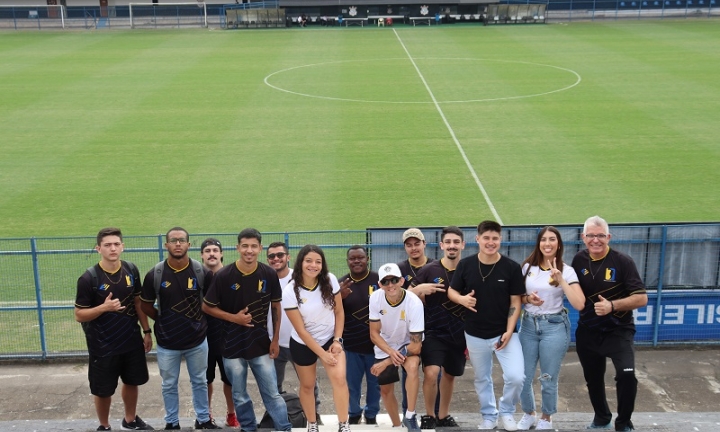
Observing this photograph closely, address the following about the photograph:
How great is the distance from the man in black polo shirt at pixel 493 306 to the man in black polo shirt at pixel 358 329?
894 mm

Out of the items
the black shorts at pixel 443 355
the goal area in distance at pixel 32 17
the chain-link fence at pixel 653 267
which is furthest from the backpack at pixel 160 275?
the goal area in distance at pixel 32 17

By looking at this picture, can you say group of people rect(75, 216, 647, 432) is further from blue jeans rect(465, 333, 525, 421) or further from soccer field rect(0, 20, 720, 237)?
soccer field rect(0, 20, 720, 237)

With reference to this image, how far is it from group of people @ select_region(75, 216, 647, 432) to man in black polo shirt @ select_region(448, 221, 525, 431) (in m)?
0.01

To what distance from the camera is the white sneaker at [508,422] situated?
7.53 m

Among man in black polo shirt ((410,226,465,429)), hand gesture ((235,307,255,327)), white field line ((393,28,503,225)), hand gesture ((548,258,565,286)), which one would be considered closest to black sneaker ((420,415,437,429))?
man in black polo shirt ((410,226,465,429))

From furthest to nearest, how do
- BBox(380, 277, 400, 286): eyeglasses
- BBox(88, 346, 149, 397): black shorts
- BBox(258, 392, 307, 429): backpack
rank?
BBox(88, 346, 149, 397): black shorts, BBox(258, 392, 307, 429): backpack, BBox(380, 277, 400, 286): eyeglasses

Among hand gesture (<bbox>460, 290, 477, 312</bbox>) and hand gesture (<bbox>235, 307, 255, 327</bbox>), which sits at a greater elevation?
hand gesture (<bbox>460, 290, 477, 312</bbox>)

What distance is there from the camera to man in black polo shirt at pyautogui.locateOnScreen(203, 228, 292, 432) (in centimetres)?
765

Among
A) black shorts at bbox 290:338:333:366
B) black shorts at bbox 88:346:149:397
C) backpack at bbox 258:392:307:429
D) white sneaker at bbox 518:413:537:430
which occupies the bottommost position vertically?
backpack at bbox 258:392:307:429

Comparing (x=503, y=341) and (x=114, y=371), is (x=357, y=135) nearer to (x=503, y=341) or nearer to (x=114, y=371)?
(x=114, y=371)

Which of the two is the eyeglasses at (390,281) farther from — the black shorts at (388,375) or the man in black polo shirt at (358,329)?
the black shorts at (388,375)

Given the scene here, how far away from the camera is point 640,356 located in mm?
11125

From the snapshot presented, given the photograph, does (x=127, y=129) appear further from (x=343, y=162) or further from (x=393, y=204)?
(x=393, y=204)

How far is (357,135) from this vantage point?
24.0 metres
